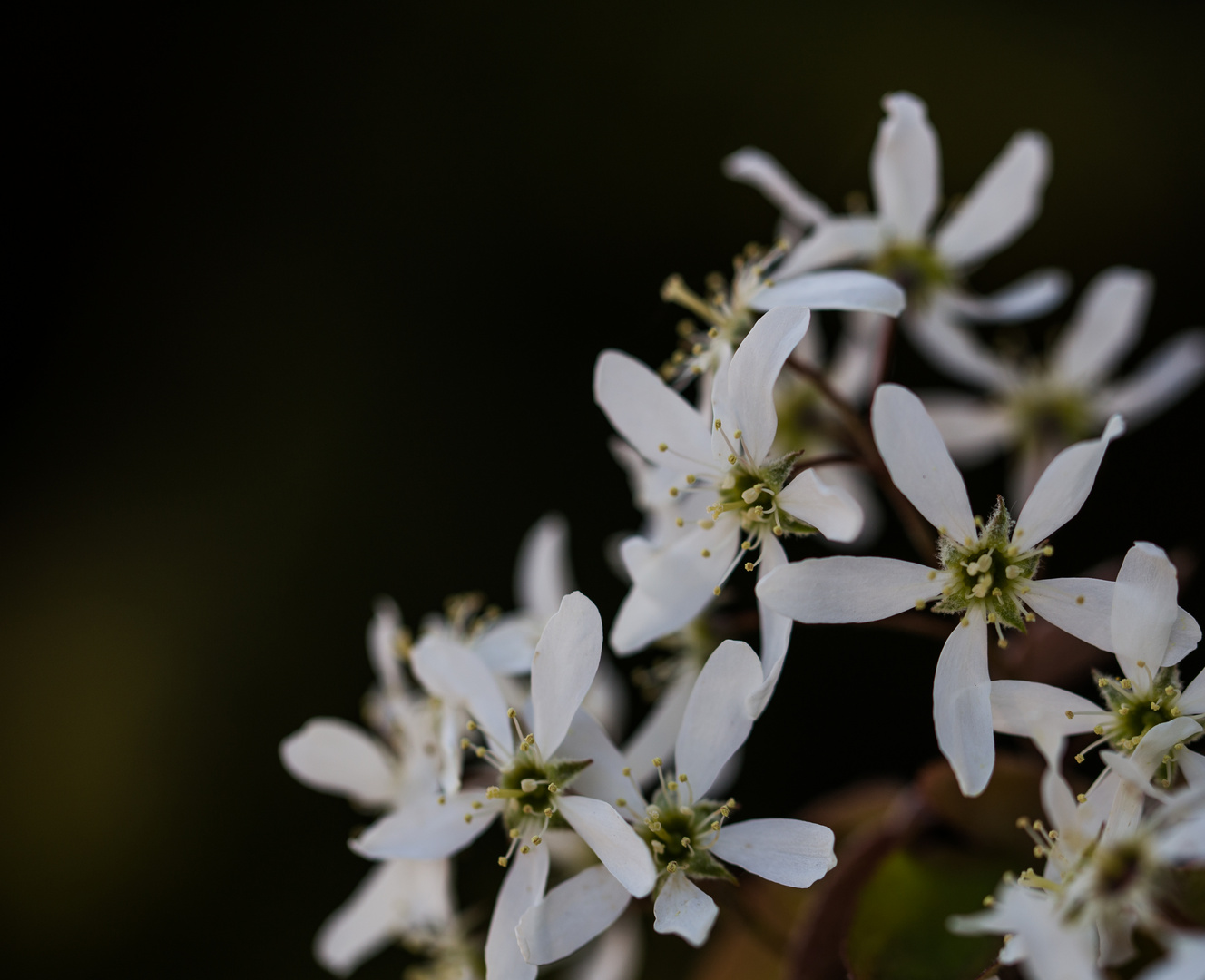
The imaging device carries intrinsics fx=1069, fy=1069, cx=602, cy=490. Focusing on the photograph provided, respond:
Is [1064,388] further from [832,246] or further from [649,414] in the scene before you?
[649,414]

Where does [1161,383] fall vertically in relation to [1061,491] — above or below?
above

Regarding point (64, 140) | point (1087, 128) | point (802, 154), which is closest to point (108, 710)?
point (64, 140)

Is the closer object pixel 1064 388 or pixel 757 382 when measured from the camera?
→ pixel 757 382

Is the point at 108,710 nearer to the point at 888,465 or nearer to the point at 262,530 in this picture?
the point at 262,530

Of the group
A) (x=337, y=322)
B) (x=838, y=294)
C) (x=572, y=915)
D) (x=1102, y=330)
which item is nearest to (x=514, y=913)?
(x=572, y=915)

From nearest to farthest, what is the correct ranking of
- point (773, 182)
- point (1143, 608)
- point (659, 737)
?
point (1143, 608), point (659, 737), point (773, 182)

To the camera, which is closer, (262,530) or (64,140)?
(262,530)

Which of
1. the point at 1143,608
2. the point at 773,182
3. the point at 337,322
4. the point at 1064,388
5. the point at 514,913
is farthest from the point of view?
the point at 337,322

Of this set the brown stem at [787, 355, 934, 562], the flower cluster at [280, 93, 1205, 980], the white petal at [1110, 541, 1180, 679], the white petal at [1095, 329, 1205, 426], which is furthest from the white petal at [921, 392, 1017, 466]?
the white petal at [1110, 541, 1180, 679]
